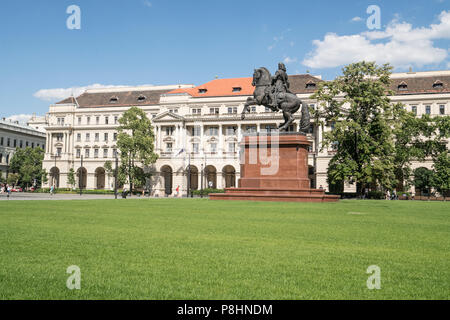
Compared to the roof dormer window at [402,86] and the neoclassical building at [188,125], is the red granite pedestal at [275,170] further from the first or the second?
the roof dormer window at [402,86]

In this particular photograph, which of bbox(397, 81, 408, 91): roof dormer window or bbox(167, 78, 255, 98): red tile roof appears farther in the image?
bbox(167, 78, 255, 98): red tile roof

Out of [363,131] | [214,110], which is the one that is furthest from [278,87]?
[214,110]

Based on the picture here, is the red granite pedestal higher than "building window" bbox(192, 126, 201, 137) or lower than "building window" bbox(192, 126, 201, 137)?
lower

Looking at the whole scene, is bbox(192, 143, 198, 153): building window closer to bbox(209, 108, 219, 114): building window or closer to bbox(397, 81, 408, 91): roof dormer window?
bbox(209, 108, 219, 114): building window

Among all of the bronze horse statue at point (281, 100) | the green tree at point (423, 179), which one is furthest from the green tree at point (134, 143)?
the bronze horse statue at point (281, 100)

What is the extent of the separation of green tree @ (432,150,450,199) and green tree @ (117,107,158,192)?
44697 millimetres

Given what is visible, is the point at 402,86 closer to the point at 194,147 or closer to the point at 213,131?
the point at 213,131

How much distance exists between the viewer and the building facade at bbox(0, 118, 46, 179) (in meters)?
99.2

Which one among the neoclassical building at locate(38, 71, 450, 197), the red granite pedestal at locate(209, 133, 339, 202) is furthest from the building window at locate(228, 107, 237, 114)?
the red granite pedestal at locate(209, 133, 339, 202)

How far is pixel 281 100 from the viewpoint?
3008 cm

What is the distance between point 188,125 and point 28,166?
36712 mm

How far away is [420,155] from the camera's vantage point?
57938 mm
